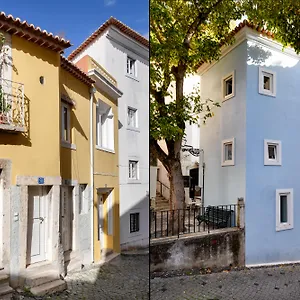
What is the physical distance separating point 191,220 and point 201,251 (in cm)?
18

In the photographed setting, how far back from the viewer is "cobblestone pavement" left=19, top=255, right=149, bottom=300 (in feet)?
4.16

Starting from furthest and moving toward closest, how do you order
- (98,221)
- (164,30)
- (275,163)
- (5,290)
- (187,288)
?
(275,163) → (187,288) → (164,30) → (98,221) → (5,290)

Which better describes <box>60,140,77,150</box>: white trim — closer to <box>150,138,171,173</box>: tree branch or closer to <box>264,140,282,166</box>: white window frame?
<box>150,138,171,173</box>: tree branch

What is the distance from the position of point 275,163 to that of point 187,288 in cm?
84

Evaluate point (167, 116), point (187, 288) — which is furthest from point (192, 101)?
point (187, 288)

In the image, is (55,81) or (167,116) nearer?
(55,81)

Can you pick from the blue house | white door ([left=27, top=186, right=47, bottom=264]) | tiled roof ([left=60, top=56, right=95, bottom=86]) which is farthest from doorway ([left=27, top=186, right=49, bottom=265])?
the blue house

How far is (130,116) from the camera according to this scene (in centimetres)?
138

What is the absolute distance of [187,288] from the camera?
1.58 m

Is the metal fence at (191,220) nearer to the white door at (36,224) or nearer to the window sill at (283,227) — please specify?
the window sill at (283,227)

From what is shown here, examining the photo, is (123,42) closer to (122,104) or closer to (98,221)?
(122,104)

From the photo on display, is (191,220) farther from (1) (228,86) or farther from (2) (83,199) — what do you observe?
(1) (228,86)

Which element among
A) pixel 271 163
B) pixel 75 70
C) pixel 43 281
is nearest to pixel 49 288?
pixel 43 281

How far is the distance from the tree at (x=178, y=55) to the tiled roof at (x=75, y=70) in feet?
A: 1.07
